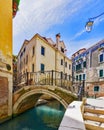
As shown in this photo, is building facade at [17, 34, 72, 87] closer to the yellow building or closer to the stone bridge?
the stone bridge

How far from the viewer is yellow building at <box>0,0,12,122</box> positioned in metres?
7.82

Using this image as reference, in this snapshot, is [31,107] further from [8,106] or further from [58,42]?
[58,42]

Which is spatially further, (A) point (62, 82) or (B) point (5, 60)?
(A) point (62, 82)

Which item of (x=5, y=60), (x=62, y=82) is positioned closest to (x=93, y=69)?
(x=62, y=82)

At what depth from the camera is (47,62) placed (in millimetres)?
17219

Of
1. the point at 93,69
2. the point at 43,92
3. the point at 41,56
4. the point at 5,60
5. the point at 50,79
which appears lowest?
the point at 43,92

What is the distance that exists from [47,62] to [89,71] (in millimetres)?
5949

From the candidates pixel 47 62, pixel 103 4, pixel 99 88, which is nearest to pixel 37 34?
pixel 47 62

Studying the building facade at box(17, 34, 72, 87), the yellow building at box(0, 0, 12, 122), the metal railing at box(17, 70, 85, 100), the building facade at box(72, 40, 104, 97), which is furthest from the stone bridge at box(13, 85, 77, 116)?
the building facade at box(72, 40, 104, 97)

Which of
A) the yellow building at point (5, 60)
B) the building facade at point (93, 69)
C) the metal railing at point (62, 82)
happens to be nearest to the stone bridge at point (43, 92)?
the metal railing at point (62, 82)

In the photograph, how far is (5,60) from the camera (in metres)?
8.21

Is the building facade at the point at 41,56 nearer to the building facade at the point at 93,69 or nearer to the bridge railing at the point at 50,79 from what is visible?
the bridge railing at the point at 50,79

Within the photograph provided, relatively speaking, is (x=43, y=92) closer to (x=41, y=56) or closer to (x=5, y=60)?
(x=5, y=60)

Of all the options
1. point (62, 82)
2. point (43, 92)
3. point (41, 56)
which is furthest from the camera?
point (41, 56)
